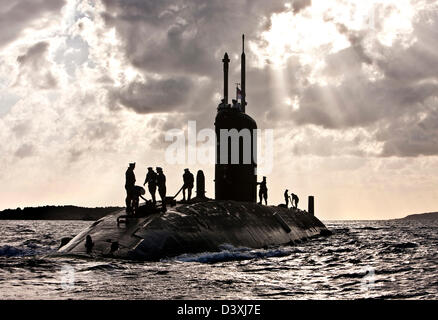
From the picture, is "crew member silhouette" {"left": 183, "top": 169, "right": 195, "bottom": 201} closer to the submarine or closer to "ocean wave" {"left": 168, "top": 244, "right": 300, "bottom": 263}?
the submarine

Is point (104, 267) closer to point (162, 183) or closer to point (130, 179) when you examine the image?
point (130, 179)

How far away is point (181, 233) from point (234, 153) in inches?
422

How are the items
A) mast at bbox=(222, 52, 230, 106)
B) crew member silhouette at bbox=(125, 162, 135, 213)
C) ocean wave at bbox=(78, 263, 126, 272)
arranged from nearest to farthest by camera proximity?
ocean wave at bbox=(78, 263, 126, 272)
crew member silhouette at bbox=(125, 162, 135, 213)
mast at bbox=(222, 52, 230, 106)

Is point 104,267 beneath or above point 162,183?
beneath

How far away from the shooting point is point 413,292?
37.4 ft

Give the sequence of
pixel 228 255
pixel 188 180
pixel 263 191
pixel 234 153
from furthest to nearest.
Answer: pixel 263 191
pixel 234 153
pixel 188 180
pixel 228 255

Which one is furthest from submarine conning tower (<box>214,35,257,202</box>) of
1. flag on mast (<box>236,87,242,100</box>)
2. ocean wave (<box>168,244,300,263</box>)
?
ocean wave (<box>168,244,300,263</box>)

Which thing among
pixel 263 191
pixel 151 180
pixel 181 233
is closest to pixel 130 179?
pixel 151 180

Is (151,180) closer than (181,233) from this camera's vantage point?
No

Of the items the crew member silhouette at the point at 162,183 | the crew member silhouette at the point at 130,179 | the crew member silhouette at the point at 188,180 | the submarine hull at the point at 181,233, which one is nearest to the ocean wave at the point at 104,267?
the submarine hull at the point at 181,233

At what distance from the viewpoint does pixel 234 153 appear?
28328 millimetres

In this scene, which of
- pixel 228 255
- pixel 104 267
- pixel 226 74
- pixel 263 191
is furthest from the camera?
pixel 263 191

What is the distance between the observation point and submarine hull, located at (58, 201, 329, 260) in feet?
54.6
